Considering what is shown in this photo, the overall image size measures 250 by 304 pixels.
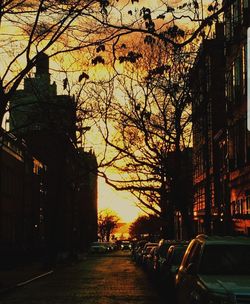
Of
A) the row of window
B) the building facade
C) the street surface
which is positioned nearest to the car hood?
the street surface

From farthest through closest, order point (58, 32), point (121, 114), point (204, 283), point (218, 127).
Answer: point (218, 127) → point (121, 114) → point (58, 32) → point (204, 283)

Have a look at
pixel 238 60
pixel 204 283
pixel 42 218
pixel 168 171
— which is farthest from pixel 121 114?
pixel 42 218

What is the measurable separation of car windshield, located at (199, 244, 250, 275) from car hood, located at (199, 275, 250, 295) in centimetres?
47

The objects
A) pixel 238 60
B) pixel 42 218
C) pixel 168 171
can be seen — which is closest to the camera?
pixel 168 171

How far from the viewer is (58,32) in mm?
21500

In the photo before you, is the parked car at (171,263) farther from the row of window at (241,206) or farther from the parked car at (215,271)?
the row of window at (241,206)

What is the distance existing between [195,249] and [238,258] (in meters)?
1.00

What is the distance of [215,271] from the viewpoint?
1148 centimetres

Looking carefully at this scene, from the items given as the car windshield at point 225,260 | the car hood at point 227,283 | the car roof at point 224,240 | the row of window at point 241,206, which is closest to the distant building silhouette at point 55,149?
the row of window at point 241,206

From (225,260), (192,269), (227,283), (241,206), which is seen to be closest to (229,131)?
(241,206)

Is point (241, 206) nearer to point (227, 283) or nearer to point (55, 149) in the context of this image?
point (227, 283)

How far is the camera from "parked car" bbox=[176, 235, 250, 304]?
32.6 ft

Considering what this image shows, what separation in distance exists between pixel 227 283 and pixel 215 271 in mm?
1251

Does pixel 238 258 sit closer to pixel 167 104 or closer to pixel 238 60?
pixel 167 104
